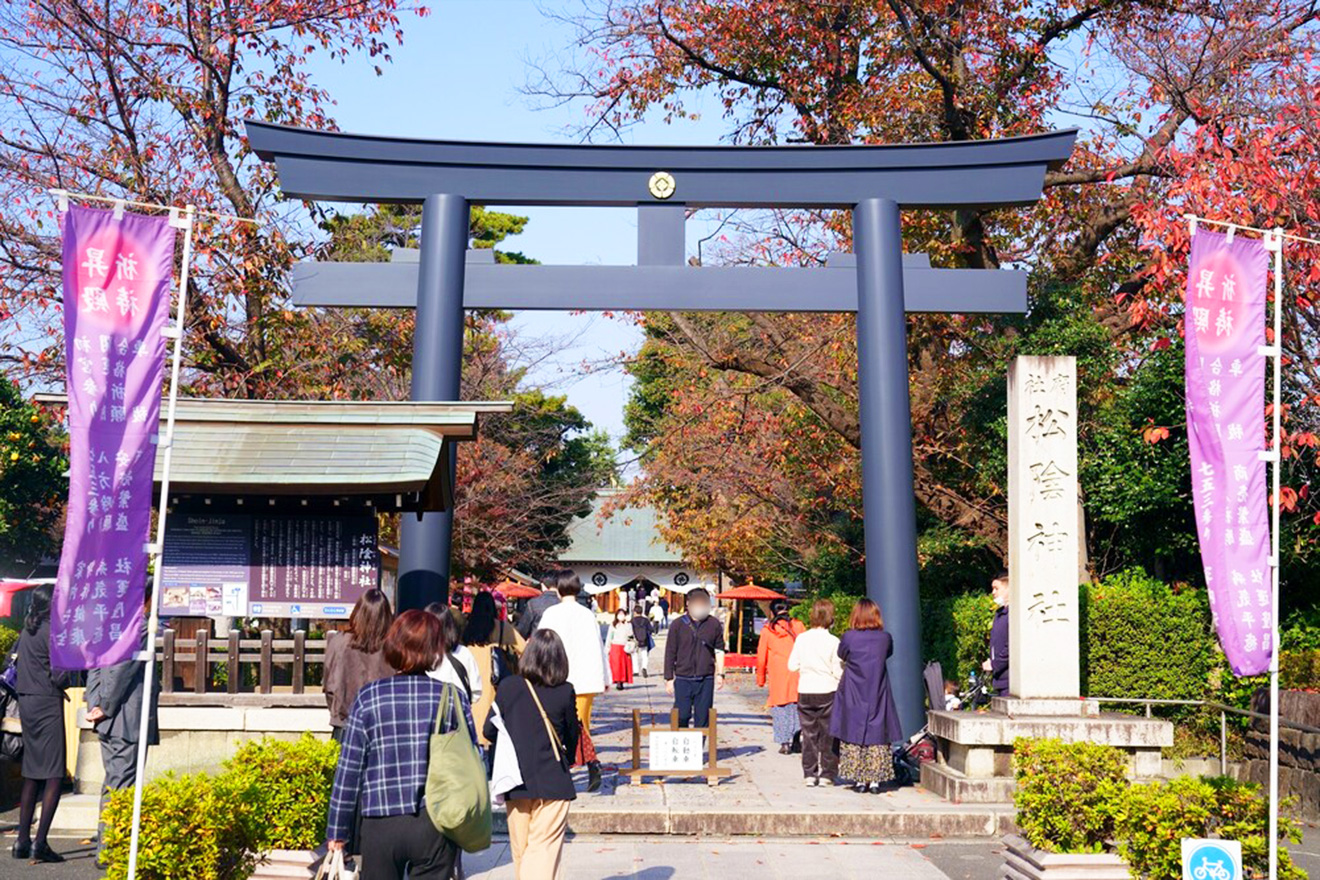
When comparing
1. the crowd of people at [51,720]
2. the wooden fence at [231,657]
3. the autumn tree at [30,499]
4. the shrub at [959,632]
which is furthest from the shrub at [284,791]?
the autumn tree at [30,499]

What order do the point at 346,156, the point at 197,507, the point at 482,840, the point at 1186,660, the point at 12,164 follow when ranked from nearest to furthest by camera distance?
the point at 482,840 → the point at 197,507 → the point at 346,156 → the point at 1186,660 → the point at 12,164

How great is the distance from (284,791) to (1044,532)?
7.14m

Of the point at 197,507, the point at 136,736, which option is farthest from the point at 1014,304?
the point at 136,736

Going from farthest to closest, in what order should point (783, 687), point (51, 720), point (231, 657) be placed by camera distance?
point (783, 687), point (231, 657), point (51, 720)

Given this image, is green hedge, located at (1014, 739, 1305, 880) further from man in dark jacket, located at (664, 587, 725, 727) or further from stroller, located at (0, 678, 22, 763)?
stroller, located at (0, 678, 22, 763)

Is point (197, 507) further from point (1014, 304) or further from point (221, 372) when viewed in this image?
point (1014, 304)

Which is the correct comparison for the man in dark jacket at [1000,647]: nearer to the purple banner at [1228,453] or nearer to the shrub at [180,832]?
the purple banner at [1228,453]

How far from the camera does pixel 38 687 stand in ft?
31.3

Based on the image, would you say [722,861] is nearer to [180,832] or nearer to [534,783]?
[534,783]

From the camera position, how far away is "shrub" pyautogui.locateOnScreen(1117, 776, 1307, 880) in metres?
7.18

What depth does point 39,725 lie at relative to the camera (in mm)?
9430

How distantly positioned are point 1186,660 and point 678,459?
52.0ft

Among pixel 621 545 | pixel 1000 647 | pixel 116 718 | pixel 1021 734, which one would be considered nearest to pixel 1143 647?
pixel 1000 647

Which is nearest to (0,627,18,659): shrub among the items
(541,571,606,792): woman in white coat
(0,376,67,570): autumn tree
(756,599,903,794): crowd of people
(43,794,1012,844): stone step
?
(43,794,1012,844): stone step
